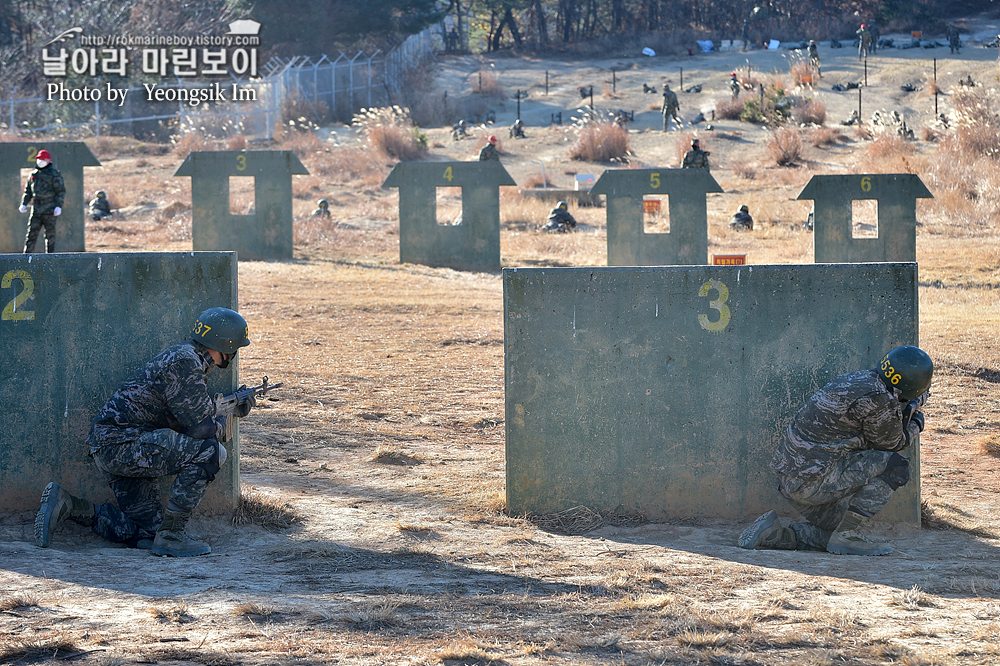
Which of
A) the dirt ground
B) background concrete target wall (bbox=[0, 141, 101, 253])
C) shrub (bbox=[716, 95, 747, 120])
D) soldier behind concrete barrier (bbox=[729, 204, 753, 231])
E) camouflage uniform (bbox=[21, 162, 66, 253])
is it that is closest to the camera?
the dirt ground

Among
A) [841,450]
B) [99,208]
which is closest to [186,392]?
[841,450]

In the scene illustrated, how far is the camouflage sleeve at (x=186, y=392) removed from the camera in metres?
5.45

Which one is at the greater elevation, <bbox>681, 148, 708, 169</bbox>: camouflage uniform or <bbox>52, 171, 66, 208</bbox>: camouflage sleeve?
<bbox>681, 148, 708, 169</bbox>: camouflage uniform

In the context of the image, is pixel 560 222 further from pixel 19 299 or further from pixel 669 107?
pixel 19 299

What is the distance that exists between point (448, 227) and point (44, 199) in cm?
685

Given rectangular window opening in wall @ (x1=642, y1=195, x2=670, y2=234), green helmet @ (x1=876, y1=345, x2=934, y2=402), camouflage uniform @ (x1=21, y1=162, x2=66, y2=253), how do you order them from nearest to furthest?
1. green helmet @ (x1=876, y1=345, x2=934, y2=402)
2. camouflage uniform @ (x1=21, y1=162, x2=66, y2=253)
3. rectangular window opening in wall @ (x1=642, y1=195, x2=670, y2=234)

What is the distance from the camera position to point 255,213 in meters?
19.2

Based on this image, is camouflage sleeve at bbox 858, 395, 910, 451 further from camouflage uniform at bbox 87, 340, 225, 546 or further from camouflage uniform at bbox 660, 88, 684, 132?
camouflage uniform at bbox 660, 88, 684, 132

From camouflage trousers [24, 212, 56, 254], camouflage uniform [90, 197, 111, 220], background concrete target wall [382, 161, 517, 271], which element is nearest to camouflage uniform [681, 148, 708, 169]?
background concrete target wall [382, 161, 517, 271]

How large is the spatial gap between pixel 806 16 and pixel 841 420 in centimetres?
5663

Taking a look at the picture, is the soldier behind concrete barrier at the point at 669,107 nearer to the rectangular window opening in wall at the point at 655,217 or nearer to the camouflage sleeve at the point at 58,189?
the rectangular window opening in wall at the point at 655,217

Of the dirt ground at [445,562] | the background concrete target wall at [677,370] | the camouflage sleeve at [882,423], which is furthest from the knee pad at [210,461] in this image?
the camouflage sleeve at [882,423]

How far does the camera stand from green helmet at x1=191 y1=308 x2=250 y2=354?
18.1ft

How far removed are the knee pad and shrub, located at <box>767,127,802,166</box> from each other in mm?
26527
